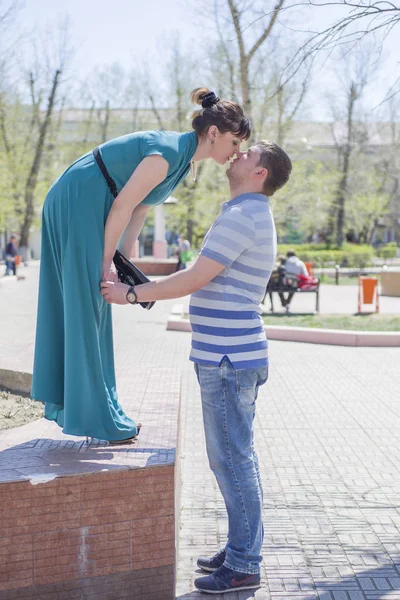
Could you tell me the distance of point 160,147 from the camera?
122 inches

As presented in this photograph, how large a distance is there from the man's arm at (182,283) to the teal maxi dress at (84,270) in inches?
9.0

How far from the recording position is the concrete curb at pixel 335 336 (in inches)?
454

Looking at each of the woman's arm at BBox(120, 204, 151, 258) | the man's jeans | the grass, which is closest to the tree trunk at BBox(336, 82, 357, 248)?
the grass

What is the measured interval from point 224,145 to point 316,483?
246 cm

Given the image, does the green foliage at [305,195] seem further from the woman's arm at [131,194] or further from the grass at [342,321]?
the woman's arm at [131,194]

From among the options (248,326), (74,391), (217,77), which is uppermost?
(217,77)

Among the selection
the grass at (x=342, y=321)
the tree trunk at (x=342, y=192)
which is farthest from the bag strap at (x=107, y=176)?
the tree trunk at (x=342, y=192)

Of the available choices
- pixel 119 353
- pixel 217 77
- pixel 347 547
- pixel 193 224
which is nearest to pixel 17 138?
pixel 193 224

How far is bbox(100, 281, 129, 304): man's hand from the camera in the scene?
3047mm

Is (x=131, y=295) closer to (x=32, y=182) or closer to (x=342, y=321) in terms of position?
(x=342, y=321)

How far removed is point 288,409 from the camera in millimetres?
6918

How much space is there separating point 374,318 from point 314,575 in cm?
1167

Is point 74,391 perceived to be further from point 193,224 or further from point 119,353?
point 193,224

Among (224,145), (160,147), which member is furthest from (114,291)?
(224,145)
